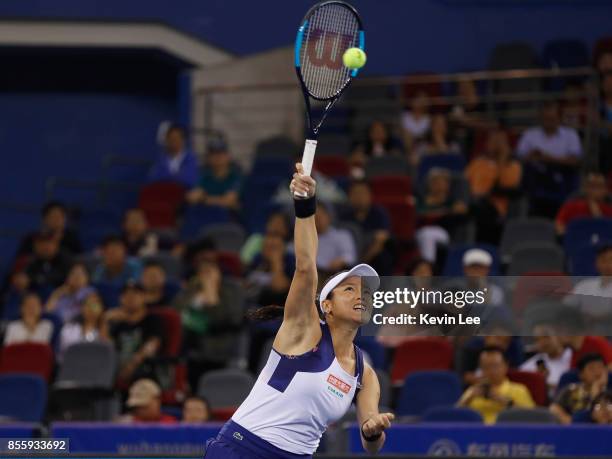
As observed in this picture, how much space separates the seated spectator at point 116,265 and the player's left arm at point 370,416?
6.85m

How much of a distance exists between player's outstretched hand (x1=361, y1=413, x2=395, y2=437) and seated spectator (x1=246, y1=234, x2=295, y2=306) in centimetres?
565

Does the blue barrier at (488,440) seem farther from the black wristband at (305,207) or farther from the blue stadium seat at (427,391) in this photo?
the black wristband at (305,207)

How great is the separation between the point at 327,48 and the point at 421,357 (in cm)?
498

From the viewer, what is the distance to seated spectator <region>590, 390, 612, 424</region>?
838 centimetres

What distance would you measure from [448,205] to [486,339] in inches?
109

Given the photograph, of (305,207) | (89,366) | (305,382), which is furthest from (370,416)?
(89,366)

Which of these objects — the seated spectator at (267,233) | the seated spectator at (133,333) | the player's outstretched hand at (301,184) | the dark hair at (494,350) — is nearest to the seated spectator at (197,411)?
the seated spectator at (133,333)

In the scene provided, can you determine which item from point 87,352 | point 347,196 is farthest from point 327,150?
point 87,352

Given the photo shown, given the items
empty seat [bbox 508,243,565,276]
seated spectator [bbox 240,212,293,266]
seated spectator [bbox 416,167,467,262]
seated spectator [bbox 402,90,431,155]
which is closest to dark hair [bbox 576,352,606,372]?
empty seat [bbox 508,243,565,276]

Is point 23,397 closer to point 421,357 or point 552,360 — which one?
point 421,357

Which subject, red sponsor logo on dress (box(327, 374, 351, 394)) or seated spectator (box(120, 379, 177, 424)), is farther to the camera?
seated spectator (box(120, 379, 177, 424))

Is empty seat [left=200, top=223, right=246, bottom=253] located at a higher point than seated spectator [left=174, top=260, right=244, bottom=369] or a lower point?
higher

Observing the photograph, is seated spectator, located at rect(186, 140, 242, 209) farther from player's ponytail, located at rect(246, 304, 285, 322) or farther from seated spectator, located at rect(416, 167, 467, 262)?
player's ponytail, located at rect(246, 304, 285, 322)

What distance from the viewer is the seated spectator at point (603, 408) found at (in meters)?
8.38
